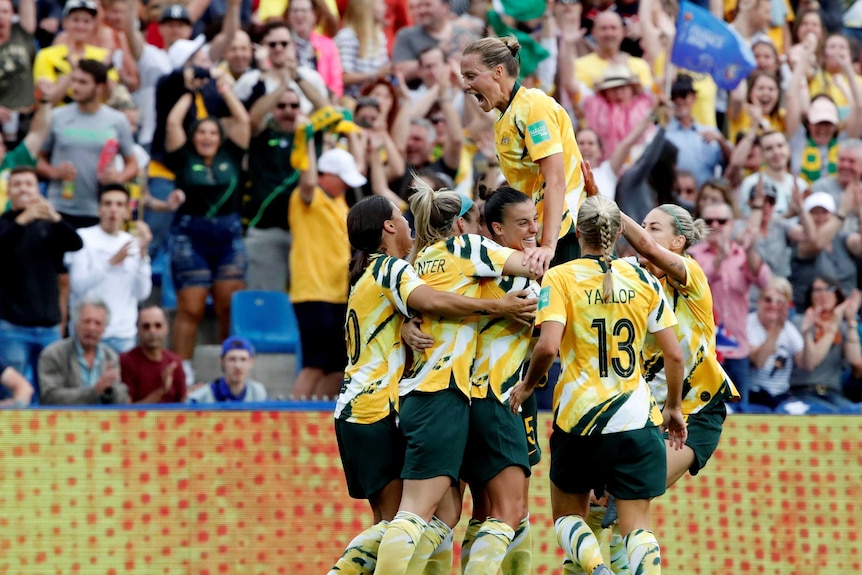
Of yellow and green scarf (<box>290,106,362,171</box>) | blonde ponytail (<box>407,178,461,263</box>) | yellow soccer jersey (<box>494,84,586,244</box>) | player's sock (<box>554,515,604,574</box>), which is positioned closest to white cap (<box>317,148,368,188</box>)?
yellow and green scarf (<box>290,106,362,171</box>)

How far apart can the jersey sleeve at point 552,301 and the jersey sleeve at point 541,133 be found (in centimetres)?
75

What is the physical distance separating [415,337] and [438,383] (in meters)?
A: 0.26

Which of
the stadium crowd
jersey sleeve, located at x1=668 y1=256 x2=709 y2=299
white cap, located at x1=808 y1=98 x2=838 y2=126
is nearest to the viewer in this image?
jersey sleeve, located at x1=668 y1=256 x2=709 y2=299

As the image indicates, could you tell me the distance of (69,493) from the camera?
30.4 feet

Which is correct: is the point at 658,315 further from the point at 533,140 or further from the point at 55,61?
the point at 55,61

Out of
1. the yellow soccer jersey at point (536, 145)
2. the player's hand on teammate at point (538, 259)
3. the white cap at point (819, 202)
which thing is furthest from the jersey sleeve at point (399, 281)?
the white cap at point (819, 202)

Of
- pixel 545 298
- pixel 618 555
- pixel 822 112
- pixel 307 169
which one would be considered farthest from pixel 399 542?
pixel 822 112

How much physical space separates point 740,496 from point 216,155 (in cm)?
539

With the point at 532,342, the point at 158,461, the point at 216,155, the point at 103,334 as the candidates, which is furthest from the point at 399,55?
the point at 532,342

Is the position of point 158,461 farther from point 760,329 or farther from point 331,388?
point 760,329

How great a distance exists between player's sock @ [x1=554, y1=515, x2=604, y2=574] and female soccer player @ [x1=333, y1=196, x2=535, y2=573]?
2.89 feet

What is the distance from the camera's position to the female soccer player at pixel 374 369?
7125mm

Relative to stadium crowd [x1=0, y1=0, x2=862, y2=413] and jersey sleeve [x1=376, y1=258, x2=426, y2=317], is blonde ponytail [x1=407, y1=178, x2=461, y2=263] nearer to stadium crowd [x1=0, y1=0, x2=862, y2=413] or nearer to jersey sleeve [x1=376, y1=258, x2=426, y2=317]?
jersey sleeve [x1=376, y1=258, x2=426, y2=317]

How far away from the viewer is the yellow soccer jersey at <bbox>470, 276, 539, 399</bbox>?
23.0 feet
